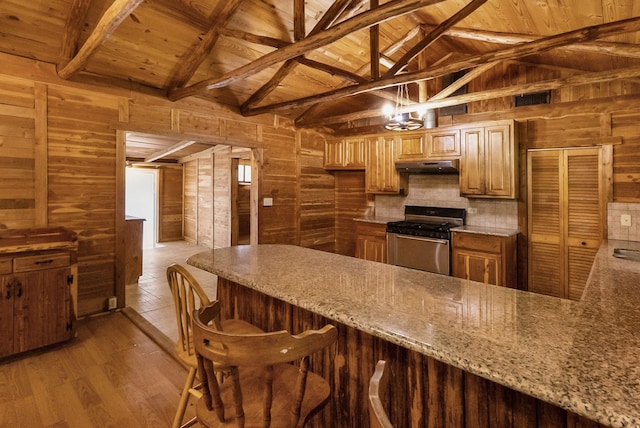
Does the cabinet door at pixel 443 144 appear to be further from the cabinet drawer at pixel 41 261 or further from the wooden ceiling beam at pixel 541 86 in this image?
the cabinet drawer at pixel 41 261

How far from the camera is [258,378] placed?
1.40m

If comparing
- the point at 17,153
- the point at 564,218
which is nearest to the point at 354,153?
the point at 564,218

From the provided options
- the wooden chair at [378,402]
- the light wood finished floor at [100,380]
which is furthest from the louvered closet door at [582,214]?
the light wood finished floor at [100,380]

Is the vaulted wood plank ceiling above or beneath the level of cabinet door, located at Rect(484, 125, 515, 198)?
above

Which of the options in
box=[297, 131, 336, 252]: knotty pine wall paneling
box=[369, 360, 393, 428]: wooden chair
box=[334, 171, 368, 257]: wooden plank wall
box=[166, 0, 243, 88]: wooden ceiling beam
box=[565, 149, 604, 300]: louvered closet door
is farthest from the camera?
box=[334, 171, 368, 257]: wooden plank wall

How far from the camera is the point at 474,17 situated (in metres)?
3.21

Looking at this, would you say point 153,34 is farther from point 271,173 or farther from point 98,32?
point 271,173

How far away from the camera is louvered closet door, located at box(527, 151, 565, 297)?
3990 millimetres

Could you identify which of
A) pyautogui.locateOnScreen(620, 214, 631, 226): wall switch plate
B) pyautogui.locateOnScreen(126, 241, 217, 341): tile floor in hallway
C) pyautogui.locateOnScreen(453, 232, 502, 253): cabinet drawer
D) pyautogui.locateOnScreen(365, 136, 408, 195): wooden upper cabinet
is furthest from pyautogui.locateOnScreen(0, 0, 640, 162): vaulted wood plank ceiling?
pyautogui.locateOnScreen(126, 241, 217, 341): tile floor in hallway

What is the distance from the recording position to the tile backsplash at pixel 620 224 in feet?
9.89

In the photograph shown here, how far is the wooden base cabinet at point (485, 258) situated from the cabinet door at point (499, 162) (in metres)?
0.61

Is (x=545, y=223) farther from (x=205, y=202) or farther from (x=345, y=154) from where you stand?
(x=205, y=202)

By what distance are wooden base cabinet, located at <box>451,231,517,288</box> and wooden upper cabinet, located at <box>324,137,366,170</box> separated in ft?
6.78

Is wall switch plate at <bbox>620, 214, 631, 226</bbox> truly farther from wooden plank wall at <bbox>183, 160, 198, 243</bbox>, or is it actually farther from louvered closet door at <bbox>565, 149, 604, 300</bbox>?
wooden plank wall at <bbox>183, 160, 198, 243</bbox>
